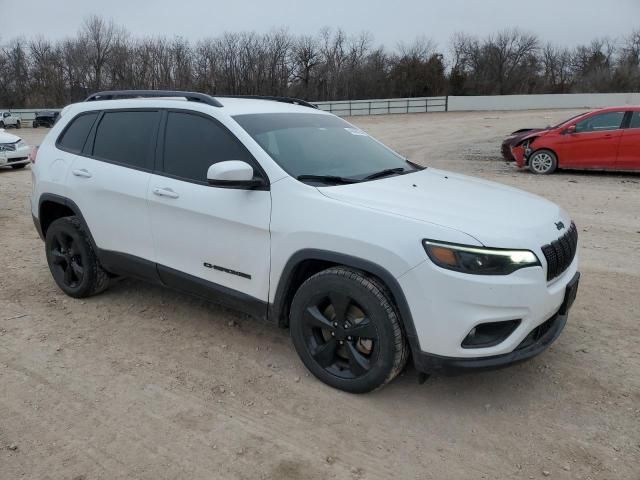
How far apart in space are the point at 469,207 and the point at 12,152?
14762mm

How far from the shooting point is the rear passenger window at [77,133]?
15.1 ft

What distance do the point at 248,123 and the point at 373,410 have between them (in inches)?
82.2

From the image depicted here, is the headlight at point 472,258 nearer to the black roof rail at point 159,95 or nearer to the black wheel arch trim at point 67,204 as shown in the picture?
the black roof rail at point 159,95

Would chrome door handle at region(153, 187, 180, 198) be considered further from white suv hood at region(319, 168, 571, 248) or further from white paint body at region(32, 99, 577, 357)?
white suv hood at region(319, 168, 571, 248)

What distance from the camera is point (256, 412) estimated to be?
10.2ft

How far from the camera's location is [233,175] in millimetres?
3230

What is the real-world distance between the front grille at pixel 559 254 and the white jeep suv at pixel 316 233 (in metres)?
0.01

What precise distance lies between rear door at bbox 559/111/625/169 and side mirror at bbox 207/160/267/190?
35.0ft

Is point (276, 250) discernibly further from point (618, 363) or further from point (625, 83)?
point (625, 83)

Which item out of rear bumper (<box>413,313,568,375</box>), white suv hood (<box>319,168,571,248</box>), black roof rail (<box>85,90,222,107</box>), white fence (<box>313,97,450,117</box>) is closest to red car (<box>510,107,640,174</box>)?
white suv hood (<box>319,168,571,248</box>)

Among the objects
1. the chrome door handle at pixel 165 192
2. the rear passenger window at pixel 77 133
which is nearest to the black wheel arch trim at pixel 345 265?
the chrome door handle at pixel 165 192

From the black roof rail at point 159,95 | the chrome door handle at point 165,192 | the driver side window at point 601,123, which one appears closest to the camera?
the chrome door handle at point 165,192

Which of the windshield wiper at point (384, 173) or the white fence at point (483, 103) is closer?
the windshield wiper at point (384, 173)

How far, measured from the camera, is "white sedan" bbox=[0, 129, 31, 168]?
46.7 ft
